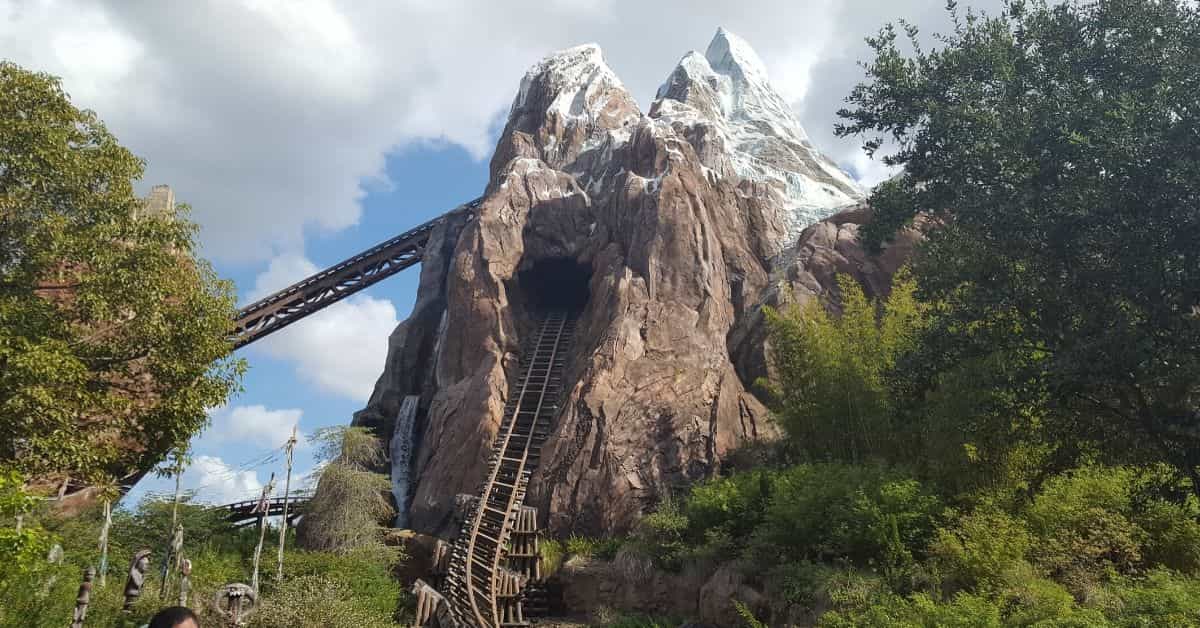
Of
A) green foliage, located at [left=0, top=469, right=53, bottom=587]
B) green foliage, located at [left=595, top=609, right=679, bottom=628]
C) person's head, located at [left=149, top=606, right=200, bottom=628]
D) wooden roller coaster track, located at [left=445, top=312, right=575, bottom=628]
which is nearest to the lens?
person's head, located at [left=149, top=606, right=200, bottom=628]

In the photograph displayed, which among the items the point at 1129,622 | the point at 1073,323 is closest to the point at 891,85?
the point at 1073,323

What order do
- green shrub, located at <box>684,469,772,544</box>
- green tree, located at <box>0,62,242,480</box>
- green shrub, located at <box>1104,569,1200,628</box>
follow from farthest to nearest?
green shrub, located at <box>684,469,772,544</box> < green tree, located at <box>0,62,242,480</box> < green shrub, located at <box>1104,569,1200,628</box>

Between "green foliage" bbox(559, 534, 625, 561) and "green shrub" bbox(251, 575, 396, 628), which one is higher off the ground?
"green foliage" bbox(559, 534, 625, 561)

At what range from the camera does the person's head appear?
2.12 metres

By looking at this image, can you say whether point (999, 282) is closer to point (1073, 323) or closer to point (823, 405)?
point (1073, 323)

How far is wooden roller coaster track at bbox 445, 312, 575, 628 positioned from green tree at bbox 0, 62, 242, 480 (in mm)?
6106

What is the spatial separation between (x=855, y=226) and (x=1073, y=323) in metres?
12.9

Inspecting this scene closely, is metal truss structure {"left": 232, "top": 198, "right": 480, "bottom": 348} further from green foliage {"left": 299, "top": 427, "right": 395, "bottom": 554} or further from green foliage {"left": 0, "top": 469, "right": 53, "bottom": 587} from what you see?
green foliage {"left": 0, "top": 469, "right": 53, "bottom": 587}

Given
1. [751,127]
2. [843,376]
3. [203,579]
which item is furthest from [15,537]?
[751,127]

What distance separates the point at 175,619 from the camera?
2.16 meters

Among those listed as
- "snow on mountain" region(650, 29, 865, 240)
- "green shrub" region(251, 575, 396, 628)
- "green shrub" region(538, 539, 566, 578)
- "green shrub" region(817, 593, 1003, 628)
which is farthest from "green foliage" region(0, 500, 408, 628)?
"snow on mountain" region(650, 29, 865, 240)

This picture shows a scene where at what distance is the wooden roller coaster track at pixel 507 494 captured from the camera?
43.8 feet

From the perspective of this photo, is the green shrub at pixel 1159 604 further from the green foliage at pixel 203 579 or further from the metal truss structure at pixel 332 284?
the metal truss structure at pixel 332 284

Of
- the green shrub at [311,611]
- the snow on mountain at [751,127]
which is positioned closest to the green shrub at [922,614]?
the green shrub at [311,611]
